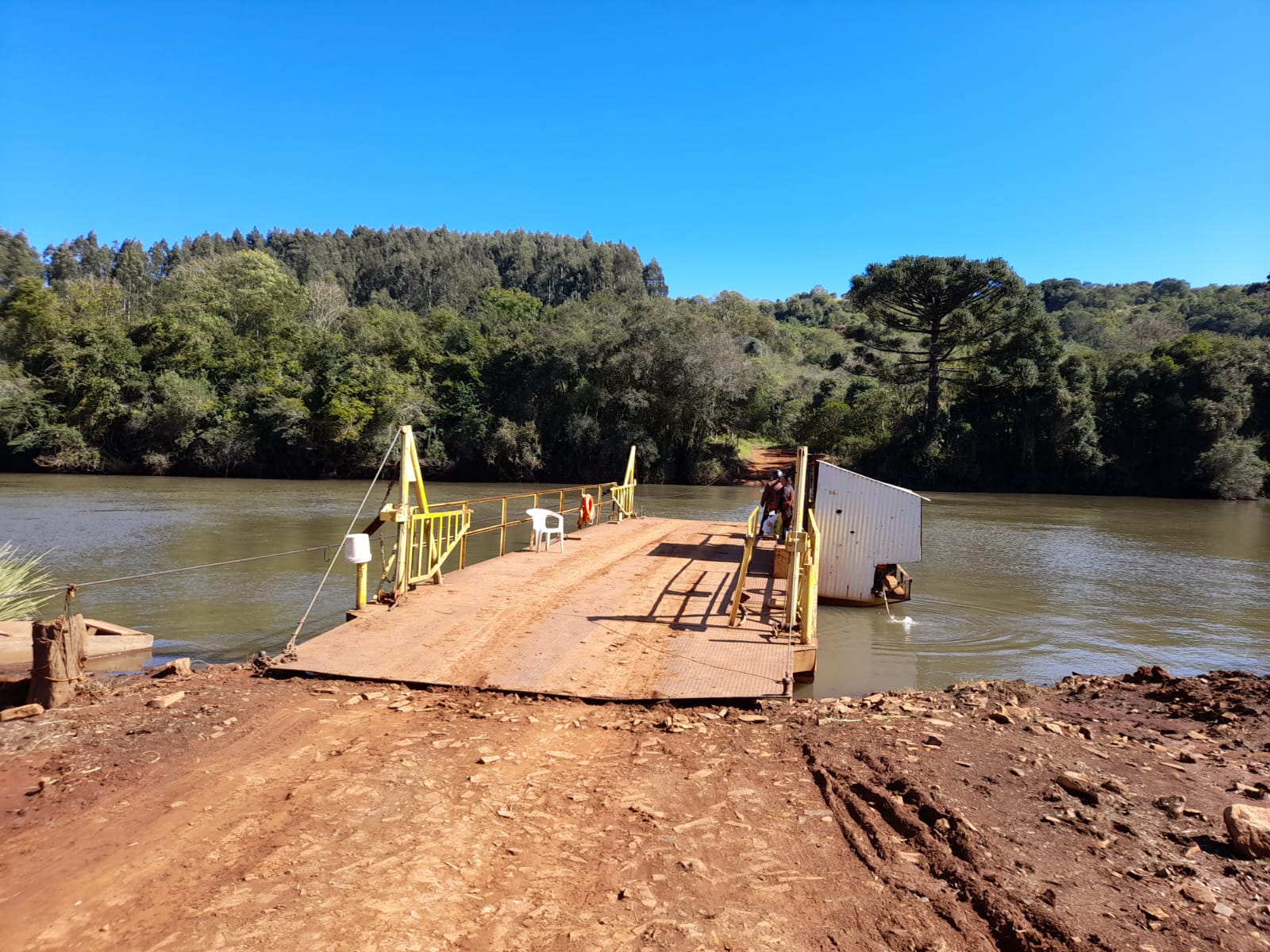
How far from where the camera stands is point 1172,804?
173 inches

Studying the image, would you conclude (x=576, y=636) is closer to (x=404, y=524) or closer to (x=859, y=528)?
(x=404, y=524)

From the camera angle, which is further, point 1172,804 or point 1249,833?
point 1172,804

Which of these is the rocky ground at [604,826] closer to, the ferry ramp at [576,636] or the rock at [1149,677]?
the ferry ramp at [576,636]

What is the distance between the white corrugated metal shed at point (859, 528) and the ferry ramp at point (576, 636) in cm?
171

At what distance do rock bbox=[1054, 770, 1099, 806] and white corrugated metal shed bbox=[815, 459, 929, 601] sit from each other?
7.23m

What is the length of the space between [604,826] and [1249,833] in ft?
11.1

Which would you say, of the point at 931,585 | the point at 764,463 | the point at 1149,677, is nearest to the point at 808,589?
the point at 1149,677

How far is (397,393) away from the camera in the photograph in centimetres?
4450

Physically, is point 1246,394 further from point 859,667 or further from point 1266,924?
point 1266,924

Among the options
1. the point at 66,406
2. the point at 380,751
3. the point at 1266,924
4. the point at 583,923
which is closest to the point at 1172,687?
the point at 1266,924

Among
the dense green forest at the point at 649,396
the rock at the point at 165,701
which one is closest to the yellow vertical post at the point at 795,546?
the rock at the point at 165,701

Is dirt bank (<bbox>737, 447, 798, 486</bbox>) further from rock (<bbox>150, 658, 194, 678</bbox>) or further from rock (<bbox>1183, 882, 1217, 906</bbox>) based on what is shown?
rock (<bbox>1183, 882, 1217, 906</bbox>)

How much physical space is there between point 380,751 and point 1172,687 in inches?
298

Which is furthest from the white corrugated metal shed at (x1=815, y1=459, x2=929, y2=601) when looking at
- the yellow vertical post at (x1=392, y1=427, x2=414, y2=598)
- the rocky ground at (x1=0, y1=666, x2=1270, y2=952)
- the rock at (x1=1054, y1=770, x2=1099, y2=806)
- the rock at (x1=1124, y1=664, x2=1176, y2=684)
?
the rock at (x1=1054, y1=770, x2=1099, y2=806)
